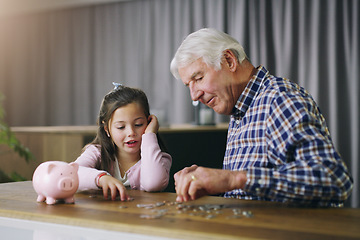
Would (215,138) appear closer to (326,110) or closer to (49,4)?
(326,110)

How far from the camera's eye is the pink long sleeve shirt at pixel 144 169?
1.48 meters

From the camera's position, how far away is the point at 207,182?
1.11 metres

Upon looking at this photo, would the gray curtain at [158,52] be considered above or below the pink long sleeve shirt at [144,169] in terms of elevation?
above

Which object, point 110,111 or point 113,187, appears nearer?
point 113,187

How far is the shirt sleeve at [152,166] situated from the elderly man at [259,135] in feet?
0.81

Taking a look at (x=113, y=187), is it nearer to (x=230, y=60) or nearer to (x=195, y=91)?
(x=195, y=91)

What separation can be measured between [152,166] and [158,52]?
3678 mm

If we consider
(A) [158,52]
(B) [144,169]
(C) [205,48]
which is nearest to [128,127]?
(B) [144,169]

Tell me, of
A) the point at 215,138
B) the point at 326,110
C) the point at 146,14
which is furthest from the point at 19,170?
the point at 326,110

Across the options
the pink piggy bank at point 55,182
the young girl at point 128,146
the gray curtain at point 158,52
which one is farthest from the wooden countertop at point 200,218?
the gray curtain at point 158,52

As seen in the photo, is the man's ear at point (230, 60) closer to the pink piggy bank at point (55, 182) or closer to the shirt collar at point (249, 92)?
the shirt collar at point (249, 92)

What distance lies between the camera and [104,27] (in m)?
5.51

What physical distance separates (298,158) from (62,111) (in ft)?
16.4

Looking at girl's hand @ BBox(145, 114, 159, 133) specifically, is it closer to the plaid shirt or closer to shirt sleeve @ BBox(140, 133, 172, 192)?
shirt sleeve @ BBox(140, 133, 172, 192)
